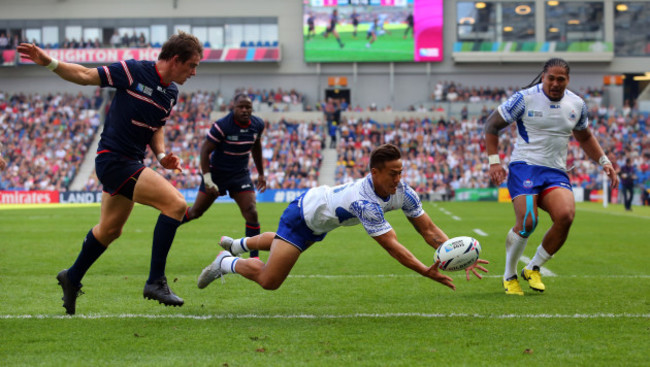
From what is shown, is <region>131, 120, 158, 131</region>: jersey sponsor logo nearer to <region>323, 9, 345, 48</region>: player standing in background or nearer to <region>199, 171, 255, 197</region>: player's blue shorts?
<region>199, 171, 255, 197</region>: player's blue shorts

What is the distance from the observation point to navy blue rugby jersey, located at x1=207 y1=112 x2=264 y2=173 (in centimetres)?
1028

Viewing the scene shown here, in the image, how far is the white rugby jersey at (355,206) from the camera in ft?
18.4

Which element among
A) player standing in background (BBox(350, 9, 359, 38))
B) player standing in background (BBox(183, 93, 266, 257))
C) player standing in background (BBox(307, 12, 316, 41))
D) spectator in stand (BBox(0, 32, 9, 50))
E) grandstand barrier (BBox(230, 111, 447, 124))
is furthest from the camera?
spectator in stand (BBox(0, 32, 9, 50))

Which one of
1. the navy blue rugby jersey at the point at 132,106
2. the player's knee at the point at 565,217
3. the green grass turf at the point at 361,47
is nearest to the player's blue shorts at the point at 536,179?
the player's knee at the point at 565,217

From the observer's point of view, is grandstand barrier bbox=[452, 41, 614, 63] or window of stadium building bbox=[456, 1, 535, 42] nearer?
grandstand barrier bbox=[452, 41, 614, 63]

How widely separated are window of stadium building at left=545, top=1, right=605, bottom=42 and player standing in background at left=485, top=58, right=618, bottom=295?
46664 mm

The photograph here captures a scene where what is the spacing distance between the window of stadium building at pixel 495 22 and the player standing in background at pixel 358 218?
4716cm

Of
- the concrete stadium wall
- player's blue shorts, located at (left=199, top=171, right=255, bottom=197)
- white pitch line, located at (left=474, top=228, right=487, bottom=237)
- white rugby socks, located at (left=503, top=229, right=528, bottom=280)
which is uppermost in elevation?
the concrete stadium wall

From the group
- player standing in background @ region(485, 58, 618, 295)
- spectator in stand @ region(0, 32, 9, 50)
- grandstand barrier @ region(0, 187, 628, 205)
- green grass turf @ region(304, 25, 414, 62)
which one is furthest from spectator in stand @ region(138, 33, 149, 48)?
player standing in background @ region(485, 58, 618, 295)

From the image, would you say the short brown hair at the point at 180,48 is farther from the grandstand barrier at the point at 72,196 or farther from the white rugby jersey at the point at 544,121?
the grandstand barrier at the point at 72,196

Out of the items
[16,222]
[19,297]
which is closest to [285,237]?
[19,297]

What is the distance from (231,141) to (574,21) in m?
46.4

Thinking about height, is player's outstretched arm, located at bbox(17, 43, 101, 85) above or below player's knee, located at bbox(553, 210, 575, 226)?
above

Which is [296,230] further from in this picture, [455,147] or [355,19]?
[355,19]
